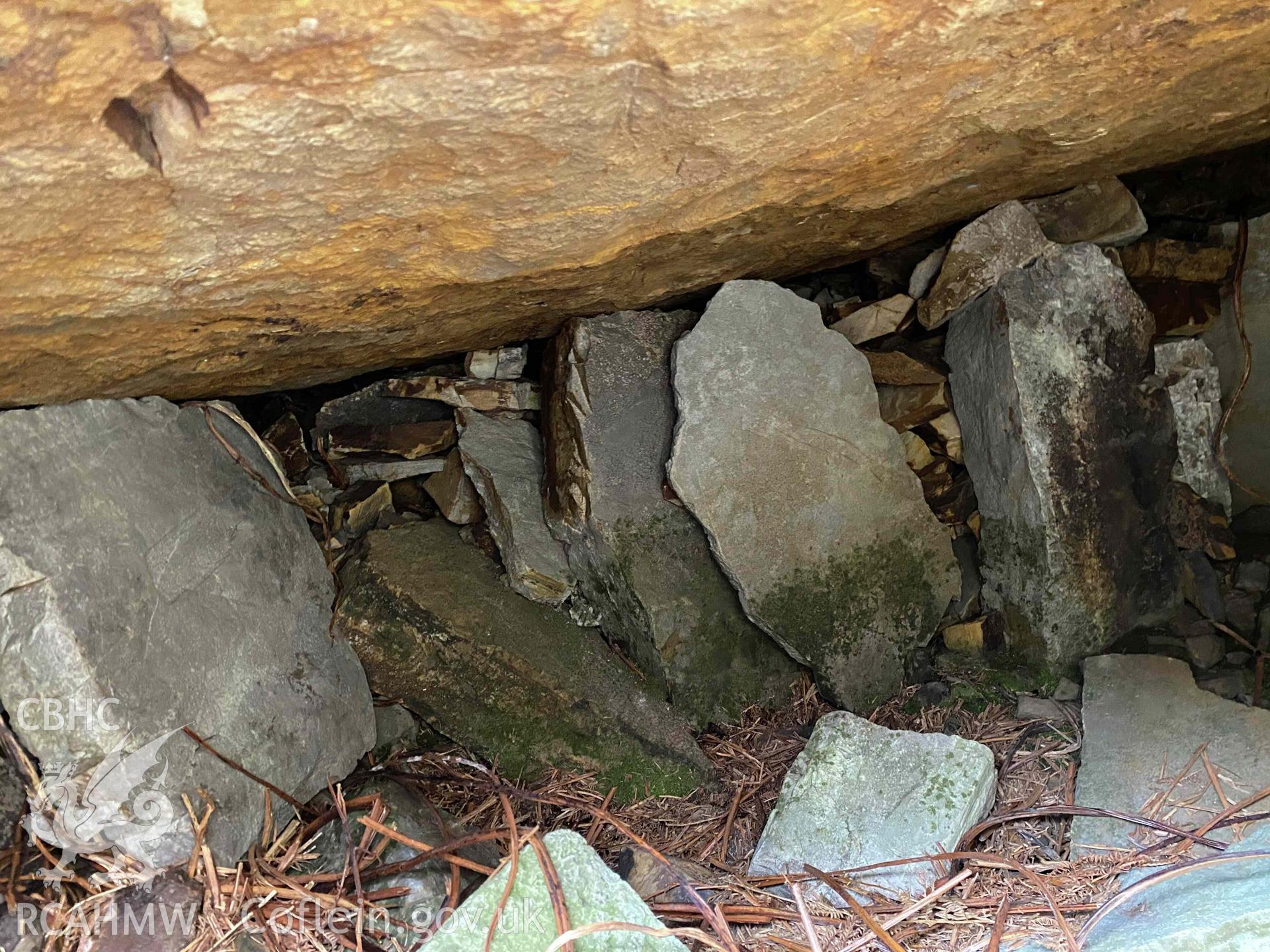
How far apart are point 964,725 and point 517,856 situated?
51.4 inches

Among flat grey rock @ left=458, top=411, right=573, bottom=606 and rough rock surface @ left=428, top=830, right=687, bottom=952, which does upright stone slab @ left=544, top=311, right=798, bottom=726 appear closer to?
flat grey rock @ left=458, top=411, right=573, bottom=606

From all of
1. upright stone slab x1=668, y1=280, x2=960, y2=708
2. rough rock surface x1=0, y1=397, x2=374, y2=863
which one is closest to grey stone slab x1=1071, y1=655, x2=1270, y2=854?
upright stone slab x1=668, y1=280, x2=960, y2=708

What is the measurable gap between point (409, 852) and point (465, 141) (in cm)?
136

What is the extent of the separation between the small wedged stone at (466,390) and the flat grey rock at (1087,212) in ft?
4.64

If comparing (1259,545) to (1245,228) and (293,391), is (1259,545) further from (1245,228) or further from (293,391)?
(293,391)

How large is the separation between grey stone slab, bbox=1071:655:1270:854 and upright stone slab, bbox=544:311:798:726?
31.9 inches

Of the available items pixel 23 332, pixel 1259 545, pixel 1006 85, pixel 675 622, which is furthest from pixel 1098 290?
pixel 23 332

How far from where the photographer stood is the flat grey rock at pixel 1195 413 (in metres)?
2.61

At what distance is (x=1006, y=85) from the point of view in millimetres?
1565

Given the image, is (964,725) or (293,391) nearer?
(964,725)

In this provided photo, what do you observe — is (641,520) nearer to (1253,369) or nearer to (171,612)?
(171,612)

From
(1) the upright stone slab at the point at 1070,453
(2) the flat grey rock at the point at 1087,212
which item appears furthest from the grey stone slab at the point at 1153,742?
(2) the flat grey rock at the point at 1087,212

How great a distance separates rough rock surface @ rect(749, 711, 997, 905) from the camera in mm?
1900

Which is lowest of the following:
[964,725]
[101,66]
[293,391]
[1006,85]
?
[964,725]
